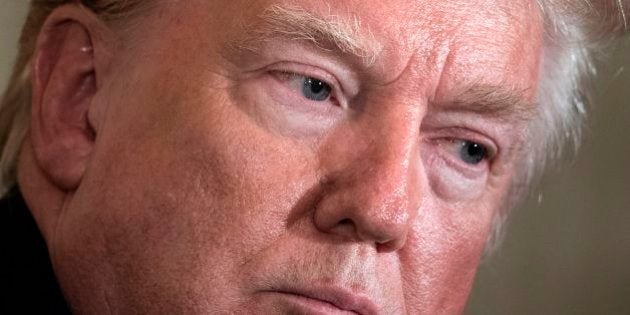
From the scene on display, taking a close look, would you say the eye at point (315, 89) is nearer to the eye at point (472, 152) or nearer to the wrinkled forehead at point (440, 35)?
the wrinkled forehead at point (440, 35)

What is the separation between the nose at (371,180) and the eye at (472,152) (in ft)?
0.53

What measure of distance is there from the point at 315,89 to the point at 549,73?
0.47 m

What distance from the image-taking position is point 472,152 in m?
1.35

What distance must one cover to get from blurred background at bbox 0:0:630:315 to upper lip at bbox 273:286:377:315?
922mm

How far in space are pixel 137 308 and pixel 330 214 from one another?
0.27 meters

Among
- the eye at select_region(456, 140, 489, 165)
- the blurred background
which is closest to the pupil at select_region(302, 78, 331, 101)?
the eye at select_region(456, 140, 489, 165)

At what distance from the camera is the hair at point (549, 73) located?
4.53 ft

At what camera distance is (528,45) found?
1.33 metres

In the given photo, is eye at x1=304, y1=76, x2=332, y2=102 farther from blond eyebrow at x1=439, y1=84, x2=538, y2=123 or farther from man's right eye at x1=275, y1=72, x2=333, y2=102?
blond eyebrow at x1=439, y1=84, x2=538, y2=123

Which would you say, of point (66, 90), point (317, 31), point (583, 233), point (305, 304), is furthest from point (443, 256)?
point (583, 233)

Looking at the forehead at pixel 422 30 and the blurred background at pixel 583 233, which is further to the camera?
the blurred background at pixel 583 233

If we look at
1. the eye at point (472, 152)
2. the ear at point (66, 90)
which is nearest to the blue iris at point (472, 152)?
the eye at point (472, 152)

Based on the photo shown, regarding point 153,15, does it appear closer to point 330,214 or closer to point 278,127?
point 278,127

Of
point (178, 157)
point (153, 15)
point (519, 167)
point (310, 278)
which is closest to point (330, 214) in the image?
point (310, 278)
